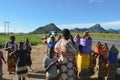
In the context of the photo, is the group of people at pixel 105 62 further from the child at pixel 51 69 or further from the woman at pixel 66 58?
the woman at pixel 66 58

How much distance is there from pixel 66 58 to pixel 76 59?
14.2ft

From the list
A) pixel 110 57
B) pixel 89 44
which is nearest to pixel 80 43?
pixel 89 44

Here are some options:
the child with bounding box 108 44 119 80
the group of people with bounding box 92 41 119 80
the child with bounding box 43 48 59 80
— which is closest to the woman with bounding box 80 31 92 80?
the group of people with bounding box 92 41 119 80

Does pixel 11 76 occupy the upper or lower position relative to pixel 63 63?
lower

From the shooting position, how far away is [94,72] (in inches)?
533

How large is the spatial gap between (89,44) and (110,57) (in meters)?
0.93

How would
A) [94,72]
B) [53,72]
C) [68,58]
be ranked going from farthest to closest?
1. [94,72]
2. [53,72]
3. [68,58]

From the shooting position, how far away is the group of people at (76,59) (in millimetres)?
7785

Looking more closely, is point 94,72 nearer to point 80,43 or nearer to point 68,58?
point 80,43

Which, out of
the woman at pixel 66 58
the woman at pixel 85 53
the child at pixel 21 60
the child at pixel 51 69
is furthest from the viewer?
the woman at pixel 85 53

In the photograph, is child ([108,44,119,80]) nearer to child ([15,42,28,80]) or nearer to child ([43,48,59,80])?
child ([15,42,28,80])

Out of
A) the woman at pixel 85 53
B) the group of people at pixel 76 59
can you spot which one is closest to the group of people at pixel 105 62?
the group of people at pixel 76 59

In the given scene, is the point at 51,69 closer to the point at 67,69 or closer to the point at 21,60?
the point at 67,69

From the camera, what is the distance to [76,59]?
39.6 feet
